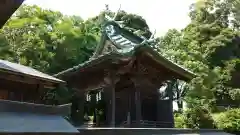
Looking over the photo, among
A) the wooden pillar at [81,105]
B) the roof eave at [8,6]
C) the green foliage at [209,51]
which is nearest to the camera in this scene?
the roof eave at [8,6]

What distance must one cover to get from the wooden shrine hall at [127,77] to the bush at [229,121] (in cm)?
675

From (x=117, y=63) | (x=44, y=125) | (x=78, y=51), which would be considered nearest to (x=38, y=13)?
(x=78, y=51)

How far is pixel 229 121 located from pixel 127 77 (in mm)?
10499

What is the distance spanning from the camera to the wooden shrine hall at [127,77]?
15766 mm

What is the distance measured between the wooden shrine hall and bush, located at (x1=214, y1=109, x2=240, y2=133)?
6746 millimetres

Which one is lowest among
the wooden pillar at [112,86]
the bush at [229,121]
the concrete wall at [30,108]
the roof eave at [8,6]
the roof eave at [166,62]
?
the bush at [229,121]

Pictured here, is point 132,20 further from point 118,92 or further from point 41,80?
point 41,80

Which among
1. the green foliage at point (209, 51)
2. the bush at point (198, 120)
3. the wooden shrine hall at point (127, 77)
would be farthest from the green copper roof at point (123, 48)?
the green foliage at point (209, 51)

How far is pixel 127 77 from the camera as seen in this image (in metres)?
17.3

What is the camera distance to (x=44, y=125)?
9.23 meters

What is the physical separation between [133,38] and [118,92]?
356 cm

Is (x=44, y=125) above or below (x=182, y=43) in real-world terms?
below

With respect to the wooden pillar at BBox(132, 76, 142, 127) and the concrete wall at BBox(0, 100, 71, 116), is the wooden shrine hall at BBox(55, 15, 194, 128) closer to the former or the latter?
the wooden pillar at BBox(132, 76, 142, 127)

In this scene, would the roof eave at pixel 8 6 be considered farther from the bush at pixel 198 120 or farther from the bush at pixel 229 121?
the bush at pixel 229 121
